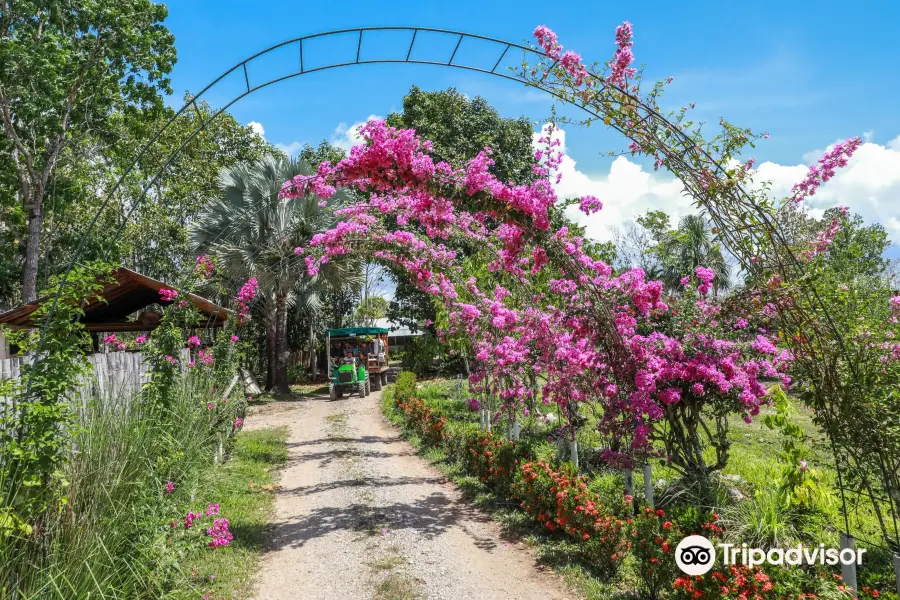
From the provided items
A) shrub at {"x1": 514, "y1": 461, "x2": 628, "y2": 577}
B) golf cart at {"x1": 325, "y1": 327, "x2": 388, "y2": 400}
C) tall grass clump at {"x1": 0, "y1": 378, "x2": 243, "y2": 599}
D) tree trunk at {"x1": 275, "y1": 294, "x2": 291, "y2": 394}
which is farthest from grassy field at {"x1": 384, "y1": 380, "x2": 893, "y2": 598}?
tree trunk at {"x1": 275, "y1": 294, "x2": 291, "y2": 394}

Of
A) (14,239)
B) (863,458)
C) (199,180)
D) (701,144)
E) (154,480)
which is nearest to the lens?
(863,458)

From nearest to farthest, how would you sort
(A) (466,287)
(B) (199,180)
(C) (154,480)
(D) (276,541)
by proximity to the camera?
(C) (154,480) < (D) (276,541) < (A) (466,287) < (B) (199,180)

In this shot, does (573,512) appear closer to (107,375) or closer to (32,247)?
(107,375)

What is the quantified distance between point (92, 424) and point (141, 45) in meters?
A: 14.9

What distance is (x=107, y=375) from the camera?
5.49 meters

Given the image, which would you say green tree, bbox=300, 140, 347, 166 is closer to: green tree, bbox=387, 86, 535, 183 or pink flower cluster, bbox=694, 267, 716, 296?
green tree, bbox=387, 86, 535, 183

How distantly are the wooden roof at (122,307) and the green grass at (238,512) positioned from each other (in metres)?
2.39

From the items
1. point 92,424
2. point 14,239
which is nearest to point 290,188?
point 92,424

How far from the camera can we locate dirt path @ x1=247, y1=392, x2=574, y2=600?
191 inches

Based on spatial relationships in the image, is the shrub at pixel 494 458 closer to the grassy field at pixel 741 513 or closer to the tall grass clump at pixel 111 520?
the grassy field at pixel 741 513

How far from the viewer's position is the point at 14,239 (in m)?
19.5

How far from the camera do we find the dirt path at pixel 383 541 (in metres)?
4.85

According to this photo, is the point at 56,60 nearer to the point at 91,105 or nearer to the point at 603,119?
the point at 91,105

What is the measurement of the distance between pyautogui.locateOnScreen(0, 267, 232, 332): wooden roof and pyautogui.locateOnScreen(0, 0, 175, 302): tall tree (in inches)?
258
